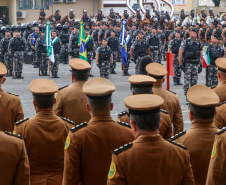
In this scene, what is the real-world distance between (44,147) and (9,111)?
1.42 m

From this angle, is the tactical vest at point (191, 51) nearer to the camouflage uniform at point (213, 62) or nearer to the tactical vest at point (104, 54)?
the camouflage uniform at point (213, 62)

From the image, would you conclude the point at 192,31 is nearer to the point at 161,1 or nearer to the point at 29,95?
the point at 29,95

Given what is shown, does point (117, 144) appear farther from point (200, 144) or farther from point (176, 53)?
point (176, 53)

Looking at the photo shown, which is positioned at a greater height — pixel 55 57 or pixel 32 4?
pixel 32 4

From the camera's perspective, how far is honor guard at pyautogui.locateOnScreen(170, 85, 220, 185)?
448 centimetres

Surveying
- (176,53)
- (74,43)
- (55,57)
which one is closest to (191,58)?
(176,53)

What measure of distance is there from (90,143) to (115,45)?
18216 millimetres

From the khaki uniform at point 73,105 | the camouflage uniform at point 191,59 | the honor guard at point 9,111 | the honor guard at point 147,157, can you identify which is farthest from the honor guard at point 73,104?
the camouflage uniform at point 191,59

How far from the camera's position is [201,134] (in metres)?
4.51

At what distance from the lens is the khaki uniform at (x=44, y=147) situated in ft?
16.0

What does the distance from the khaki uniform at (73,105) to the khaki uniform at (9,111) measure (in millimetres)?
500

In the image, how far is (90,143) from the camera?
4.31m

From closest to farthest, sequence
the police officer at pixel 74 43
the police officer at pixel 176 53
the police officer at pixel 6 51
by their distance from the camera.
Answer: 1. the police officer at pixel 176 53
2. the police officer at pixel 6 51
3. the police officer at pixel 74 43

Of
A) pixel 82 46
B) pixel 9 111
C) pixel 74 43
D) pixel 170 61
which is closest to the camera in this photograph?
pixel 9 111
